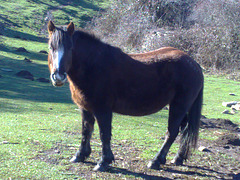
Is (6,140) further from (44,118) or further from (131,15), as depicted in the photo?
(131,15)

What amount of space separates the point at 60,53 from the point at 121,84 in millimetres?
1155

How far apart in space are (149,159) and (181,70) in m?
1.70

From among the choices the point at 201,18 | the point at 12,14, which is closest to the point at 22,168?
the point at 201,18

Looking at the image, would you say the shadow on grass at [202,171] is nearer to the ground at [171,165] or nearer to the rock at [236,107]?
the ground at [171,165]

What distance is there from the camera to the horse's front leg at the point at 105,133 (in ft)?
15.8

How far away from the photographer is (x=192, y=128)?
5.58 meters

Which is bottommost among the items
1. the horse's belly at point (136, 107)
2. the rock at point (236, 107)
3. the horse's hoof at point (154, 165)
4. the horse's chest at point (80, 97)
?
the rock at point (236, 107)

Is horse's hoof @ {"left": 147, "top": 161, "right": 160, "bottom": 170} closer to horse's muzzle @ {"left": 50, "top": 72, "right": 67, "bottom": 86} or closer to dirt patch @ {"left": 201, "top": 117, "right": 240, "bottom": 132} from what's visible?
horse's muzzle @ {"left": 50, "top": 72, "right": 67, "bottom": 86}

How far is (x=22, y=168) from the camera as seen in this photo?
15.4ft

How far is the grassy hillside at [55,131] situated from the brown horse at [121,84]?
1.24 feet

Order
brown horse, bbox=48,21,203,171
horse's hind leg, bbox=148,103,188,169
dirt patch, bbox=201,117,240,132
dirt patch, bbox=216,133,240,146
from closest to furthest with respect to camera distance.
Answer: brown horse, bbox=48,21,203,171
horse's hind leg, bbox=148,103,188,169
dirt patch, bbox=216,133,240,146
dirt patch, bbox=201,117,240,132

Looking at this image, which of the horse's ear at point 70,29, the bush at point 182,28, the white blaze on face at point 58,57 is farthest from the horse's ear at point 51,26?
the bush at point 182,28

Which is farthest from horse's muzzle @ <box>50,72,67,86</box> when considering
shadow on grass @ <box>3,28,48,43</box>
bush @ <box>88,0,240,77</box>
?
shadow on grass @ <box>3,28,48,43</box>

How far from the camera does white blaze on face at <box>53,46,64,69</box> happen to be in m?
4.25
